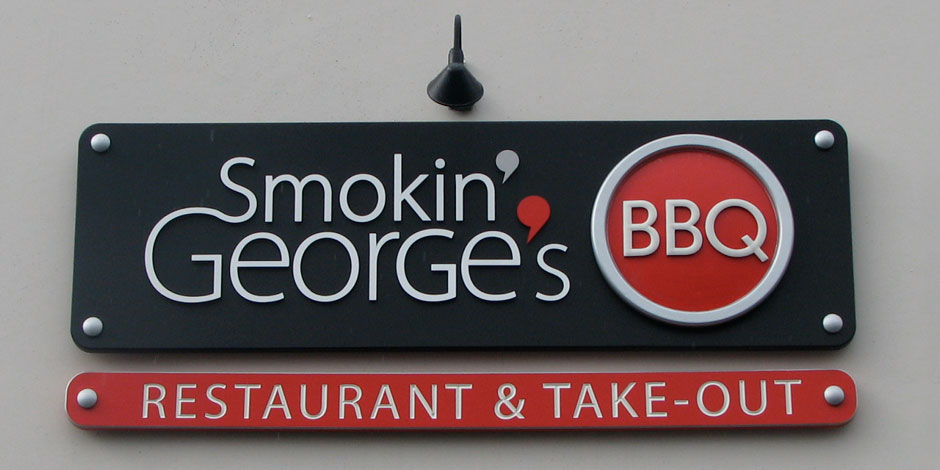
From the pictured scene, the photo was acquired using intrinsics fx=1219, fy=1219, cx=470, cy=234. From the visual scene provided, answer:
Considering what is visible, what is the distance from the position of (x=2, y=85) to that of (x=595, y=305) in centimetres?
285

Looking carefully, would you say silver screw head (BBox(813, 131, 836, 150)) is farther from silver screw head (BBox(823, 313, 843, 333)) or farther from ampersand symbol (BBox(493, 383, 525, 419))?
ampersand symbol (BBox(493, 383, 525, 419))

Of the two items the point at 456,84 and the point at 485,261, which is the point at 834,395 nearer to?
the point at 485,261

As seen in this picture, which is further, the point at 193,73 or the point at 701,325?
the point at 193,73

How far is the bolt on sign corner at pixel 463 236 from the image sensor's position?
5.13m

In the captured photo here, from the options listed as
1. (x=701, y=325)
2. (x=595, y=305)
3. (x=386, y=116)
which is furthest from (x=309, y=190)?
(x=701, y=325)

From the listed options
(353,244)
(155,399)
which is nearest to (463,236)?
(353,244)

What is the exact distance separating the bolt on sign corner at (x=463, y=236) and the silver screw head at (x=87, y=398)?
195 millimetres

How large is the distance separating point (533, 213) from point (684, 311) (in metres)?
0.76

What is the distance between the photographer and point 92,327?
5.13 metres

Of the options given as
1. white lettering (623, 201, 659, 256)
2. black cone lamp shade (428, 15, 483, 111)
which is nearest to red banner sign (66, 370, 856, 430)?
white lettering (623, 201, 659, 256)

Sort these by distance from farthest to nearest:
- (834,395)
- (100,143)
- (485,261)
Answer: (100,143) < (485,261) < (834,395)

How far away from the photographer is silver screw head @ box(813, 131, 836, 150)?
530 cm

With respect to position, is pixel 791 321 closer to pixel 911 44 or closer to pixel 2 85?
pixel 911 44

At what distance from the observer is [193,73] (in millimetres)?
5520
